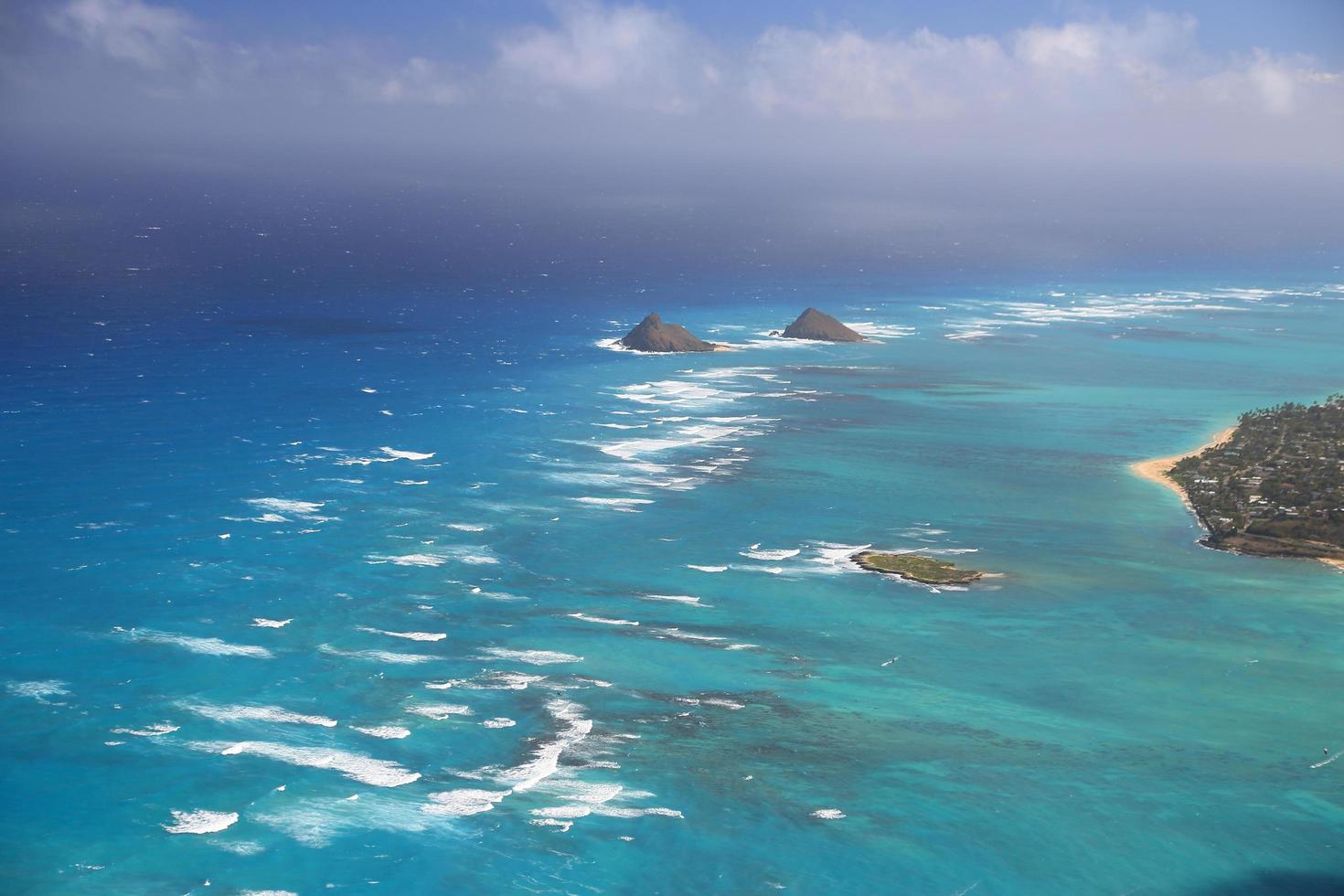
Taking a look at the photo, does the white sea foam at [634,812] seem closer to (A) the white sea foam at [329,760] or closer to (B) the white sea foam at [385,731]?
(A) the white sea foam at [329,760]

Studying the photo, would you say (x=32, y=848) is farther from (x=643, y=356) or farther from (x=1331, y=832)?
(x=643, y=356)

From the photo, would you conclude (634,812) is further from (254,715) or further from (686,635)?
(254,715)

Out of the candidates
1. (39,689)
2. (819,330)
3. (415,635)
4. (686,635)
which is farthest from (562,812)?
(819,330)

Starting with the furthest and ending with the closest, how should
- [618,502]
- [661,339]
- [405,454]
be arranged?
[661,339]
[405,454]
[618,502]

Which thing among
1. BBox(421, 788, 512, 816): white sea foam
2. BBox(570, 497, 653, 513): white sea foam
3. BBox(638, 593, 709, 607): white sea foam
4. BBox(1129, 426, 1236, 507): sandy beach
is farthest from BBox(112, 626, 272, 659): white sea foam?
BBox(1129, 426, 1236, 507): sandy beach

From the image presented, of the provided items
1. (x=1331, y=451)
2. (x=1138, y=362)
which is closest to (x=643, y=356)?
(x=1138, y=362)

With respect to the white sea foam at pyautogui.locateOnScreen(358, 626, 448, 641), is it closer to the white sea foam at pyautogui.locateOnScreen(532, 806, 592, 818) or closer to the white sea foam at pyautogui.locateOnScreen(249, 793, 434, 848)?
the white sea foam at pyautogui.locateOnScreen(249, 793, 434, 848)
